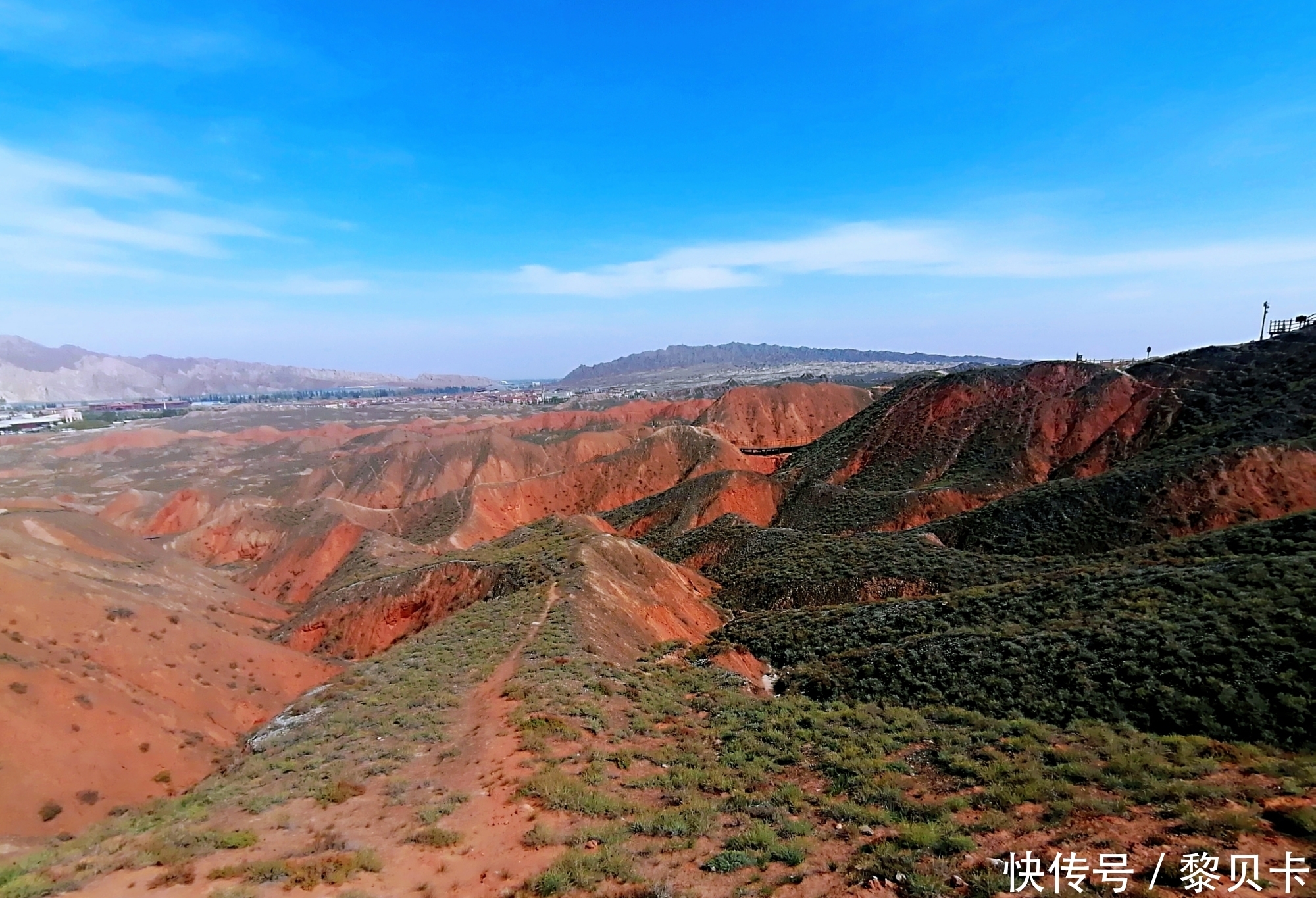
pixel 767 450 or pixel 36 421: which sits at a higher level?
pixel 36 421

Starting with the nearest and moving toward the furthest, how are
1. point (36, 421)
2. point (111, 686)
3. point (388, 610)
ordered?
point (111, 686), point (388, 610), point (36, 421)

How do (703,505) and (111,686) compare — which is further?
(703,505)

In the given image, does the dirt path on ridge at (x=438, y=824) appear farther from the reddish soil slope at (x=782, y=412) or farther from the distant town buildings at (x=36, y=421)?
the distant town buildings at (x=36, y=421)

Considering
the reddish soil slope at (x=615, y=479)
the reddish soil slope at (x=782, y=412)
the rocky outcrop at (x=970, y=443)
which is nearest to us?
the rocky outcrop at (x=970, y=443)

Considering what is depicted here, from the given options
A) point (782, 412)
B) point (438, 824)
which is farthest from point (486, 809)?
point (782, 412)

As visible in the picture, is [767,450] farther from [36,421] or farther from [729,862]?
[36,421]

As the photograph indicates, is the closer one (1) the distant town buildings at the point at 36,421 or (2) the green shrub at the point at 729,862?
(2) the green shrub at the point at 729,862

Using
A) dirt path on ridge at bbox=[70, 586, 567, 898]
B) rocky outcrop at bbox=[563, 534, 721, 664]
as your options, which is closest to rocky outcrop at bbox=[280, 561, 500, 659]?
rocky outcrop at bbox=[563, 534, 721, 664]

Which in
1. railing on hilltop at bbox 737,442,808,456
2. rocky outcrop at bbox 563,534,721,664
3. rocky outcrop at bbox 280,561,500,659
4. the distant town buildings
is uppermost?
the distant town buildings

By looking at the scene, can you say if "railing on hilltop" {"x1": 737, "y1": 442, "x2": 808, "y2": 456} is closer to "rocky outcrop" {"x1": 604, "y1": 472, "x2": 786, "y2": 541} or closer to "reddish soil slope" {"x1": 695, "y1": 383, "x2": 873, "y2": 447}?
"reddish soil slope" {"x1": 695, "y1": 383, "x2": 873, "y2": 447}

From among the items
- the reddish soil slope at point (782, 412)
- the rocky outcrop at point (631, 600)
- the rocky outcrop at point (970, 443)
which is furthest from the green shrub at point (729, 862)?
the reddish soil slope at point (782, 412)
